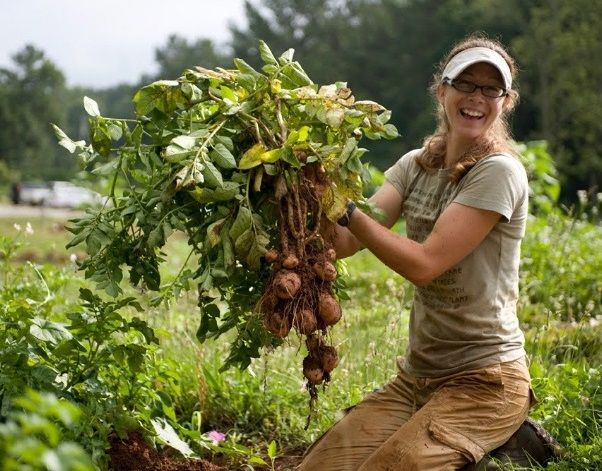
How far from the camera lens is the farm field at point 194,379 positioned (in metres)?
3.21

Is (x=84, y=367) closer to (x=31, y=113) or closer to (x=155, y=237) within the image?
(x=155, y=237)

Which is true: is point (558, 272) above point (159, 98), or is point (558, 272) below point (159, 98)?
below

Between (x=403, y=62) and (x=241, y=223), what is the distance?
4266 cm

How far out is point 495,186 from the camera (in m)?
3.09

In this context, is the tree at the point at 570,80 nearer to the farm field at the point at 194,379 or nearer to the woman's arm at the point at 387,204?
the farm field at the point at 194,379

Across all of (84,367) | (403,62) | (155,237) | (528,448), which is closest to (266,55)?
(155,237)

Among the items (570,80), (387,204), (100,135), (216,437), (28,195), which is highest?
(570,80)

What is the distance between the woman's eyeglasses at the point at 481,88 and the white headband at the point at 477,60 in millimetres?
25

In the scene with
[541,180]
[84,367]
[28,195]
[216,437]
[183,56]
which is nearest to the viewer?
[84,367]

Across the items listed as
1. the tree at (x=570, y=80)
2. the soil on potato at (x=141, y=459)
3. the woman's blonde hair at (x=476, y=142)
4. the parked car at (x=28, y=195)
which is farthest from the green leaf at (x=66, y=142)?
the parked car at (x=28, y=195)

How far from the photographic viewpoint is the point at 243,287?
3.06 metres

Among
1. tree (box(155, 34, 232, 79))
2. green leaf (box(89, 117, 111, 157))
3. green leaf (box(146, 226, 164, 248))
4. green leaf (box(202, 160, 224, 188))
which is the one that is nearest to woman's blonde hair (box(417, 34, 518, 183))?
green leaf (box(202, 160, 224, 188))

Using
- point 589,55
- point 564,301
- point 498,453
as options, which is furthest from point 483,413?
point 589,55

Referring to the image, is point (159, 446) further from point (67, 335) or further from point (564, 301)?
point (564, 301)
